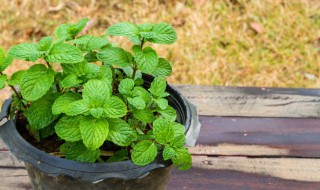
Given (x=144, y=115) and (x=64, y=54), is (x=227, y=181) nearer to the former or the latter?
(x=144, y=115)

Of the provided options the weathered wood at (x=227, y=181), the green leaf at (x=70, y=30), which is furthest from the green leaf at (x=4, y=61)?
the weathered wood at (x=227, y=181)

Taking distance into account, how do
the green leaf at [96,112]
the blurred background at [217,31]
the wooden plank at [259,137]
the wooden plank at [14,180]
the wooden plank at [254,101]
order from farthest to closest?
1. the blurred background at [217,31]
2. the wooden plank at [254,101]
3. the wooden plank at [259,137]
4. the wooden plank at [14,180]
5. the green leaf at [96,112]

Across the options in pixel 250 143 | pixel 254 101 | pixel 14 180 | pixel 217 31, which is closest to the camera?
pixel 14 180

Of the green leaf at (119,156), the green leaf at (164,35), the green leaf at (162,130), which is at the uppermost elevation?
the green leaf at (164,35)

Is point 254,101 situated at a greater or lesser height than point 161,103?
lesser

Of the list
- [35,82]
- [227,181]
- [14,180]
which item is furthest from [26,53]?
[227,181]

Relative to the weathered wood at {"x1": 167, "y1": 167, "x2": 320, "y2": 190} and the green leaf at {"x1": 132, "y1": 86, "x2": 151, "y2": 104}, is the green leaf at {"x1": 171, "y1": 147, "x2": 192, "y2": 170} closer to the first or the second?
the green leaf at {"x1": 132, "y1": 86, "x2": 151, "y2": 104}

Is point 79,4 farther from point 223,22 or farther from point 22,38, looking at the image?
point 223,22

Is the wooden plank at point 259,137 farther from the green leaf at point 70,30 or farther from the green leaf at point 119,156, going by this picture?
the green leaf at point 70,30
